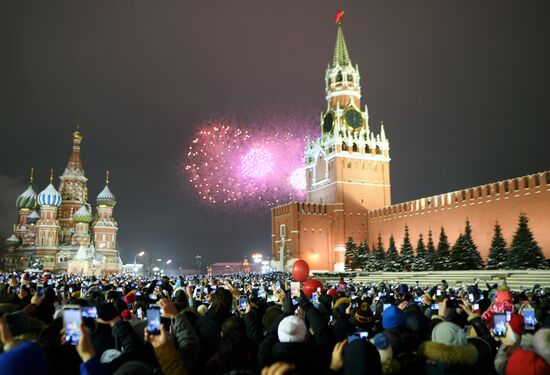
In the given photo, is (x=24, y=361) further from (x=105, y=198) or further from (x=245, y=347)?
(x=105, y=198)

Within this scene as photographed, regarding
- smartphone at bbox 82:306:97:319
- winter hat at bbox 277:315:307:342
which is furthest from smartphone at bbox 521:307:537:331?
smartphone at bbox 82:306:97:319

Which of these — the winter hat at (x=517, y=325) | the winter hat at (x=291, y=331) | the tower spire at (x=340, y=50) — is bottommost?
the winter hat at (x=517, y=325)

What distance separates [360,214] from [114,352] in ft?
172

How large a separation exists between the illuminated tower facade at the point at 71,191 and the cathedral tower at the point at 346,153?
92.6ft

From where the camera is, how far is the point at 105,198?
59.4m

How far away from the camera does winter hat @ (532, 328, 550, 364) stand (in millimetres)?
3221

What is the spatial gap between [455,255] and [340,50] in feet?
123

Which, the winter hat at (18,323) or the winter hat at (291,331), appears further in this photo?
the winter hat at (18,323)

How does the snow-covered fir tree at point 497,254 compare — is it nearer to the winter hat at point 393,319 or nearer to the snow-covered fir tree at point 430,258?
the snow-covered fir tree at point 430,258

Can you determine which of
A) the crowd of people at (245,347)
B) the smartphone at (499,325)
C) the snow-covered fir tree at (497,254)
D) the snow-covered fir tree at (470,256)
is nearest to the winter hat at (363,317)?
the crowd of people at (245,347)

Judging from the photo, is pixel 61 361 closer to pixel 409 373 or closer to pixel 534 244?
pixel 409 373

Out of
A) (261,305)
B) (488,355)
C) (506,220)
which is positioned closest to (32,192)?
(506,220)

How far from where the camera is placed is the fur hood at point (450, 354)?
10.7 feet

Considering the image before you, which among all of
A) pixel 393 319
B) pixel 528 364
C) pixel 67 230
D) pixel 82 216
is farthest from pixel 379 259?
pixel 528 364
